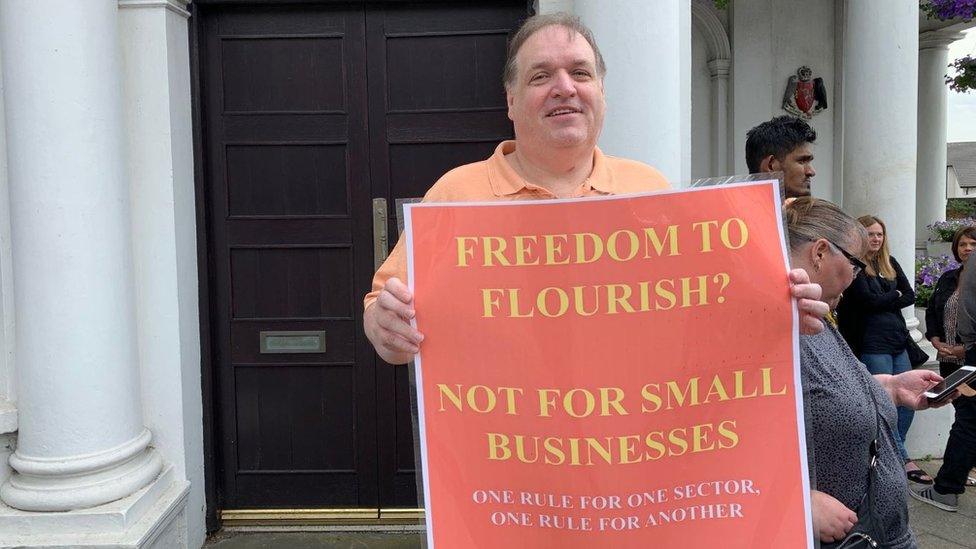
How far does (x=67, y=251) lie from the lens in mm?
2902

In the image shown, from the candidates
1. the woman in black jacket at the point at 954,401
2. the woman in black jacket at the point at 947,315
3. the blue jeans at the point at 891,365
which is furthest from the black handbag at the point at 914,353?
the woman in black jacket at the point at 947,315

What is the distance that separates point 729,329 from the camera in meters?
1.30

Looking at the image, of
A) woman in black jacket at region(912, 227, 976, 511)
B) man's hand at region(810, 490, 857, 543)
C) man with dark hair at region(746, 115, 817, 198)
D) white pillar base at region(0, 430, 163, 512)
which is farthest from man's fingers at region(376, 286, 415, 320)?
woman in black jacket at region(912, 227, 976, 511)

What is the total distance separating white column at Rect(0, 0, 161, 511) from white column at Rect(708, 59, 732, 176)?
626cm

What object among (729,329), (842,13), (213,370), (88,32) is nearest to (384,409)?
(213,370)

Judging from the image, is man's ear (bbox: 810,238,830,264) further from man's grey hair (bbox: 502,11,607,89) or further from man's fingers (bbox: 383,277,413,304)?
man's fingers (bbox: 383,277,413,304)

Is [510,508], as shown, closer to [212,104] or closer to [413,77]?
[413,77]

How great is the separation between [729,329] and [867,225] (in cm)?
367

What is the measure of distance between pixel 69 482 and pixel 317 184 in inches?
68.7

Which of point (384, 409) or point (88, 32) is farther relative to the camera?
point (384, 409)

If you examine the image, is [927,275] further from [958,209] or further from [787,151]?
[958,209]

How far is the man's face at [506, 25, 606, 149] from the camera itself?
1472 millimetres

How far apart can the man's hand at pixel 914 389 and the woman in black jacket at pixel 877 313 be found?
7.76ft

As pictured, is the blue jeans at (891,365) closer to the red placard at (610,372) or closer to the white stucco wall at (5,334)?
the red placard at (610,372)
